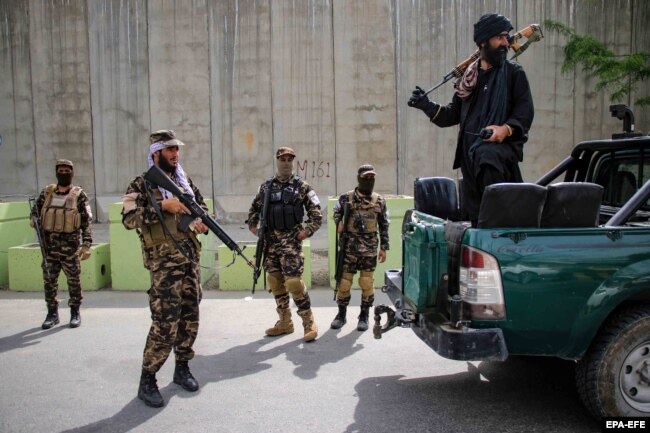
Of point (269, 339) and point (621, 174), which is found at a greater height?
point (621, 174)

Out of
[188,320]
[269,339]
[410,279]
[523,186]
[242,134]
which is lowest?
[269,339]

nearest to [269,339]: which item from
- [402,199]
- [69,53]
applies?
[402,199]

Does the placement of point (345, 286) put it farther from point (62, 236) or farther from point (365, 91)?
point (365, 91)

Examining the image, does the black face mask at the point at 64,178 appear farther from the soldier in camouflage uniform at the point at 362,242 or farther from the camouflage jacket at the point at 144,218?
the soldier in camouflage uniform at the point at 362,242

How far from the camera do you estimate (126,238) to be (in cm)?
741

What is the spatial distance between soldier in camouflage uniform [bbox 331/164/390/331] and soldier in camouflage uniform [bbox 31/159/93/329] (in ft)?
9.53

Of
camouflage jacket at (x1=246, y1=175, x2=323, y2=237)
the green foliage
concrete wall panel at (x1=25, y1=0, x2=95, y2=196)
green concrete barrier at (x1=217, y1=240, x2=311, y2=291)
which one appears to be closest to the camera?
camouflage jacket at (x1=246, y1=175, x2=323, y2=237)

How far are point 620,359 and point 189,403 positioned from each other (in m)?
2.86

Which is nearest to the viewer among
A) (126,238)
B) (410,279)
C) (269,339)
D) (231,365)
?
(410,279)

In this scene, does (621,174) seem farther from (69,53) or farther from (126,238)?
(69,53)

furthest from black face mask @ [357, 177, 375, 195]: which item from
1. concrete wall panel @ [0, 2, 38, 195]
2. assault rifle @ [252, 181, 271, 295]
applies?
concrete wall panel @ [0, 2, 38, 195]

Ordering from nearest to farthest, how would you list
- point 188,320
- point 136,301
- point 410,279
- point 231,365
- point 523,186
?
point 523,186 → point 410,279 → point 188,320 → point 231,365 → point 136,301

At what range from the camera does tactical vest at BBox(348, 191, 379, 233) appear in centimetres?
567

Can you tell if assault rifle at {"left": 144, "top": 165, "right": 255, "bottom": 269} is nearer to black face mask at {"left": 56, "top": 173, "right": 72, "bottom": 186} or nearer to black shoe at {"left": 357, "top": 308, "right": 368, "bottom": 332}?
black shoe at {"left": 357, "top": 308, "right": 368, "bottom": 332}
